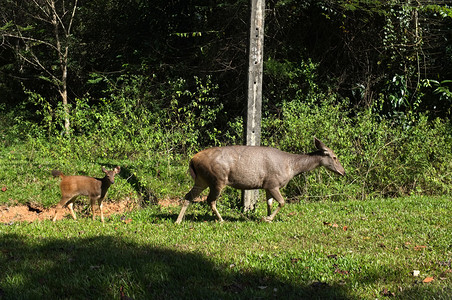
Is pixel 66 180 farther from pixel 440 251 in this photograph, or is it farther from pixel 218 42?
pixel 218 42

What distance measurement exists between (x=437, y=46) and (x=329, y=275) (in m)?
12.6

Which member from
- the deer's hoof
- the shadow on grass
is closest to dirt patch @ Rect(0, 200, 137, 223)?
the shadow on grass

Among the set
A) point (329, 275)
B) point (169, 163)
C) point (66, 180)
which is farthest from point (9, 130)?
point (329, 275)

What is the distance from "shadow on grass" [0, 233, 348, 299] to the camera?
4.80 metres

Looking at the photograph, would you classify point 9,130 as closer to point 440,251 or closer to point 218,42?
point 218,42

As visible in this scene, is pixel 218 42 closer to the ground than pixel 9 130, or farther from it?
farther from it

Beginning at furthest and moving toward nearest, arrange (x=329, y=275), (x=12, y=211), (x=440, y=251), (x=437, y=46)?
Result: 1. (x=437, y=46)
2. (x=12, y=211)
3. (x=440, y=251)
4. (x=329, y=275)

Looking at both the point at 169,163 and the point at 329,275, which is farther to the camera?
the point at 169,163

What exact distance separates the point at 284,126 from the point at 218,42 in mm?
5464

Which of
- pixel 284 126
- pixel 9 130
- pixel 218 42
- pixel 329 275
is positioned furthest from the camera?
pixel 9 130

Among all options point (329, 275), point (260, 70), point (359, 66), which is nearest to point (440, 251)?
point (329, 275)

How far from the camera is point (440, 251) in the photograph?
252 inches

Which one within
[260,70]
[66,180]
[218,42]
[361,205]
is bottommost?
[361,205]

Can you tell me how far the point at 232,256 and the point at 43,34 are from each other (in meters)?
19.3
